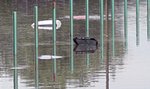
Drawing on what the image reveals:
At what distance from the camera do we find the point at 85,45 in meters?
23.4

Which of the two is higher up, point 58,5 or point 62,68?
point 58,5

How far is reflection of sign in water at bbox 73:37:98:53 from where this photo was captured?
908 inches

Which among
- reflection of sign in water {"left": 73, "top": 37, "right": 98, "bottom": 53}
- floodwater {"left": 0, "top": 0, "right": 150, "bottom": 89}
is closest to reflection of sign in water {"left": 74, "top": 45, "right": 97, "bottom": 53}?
reflection of sign in water {"left": 73, "top": 37, "right": 98, "bottom": 53}

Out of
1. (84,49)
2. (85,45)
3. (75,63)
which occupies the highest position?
(85,45)

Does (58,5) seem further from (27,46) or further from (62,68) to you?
(62,68)

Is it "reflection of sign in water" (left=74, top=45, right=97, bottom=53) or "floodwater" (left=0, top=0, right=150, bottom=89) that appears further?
"reflection of sign in water" (left=74, top=45, right=97, bottom=53)

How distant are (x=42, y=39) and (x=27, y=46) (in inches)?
84.6

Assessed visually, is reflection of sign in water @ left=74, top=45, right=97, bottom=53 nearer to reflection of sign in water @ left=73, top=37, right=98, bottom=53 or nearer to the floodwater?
reflection of sign in water @ left=73, top=37, right=98, bottom=53

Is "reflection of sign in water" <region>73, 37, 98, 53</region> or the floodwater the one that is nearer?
the floodwater

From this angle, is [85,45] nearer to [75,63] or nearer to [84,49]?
[84,49]

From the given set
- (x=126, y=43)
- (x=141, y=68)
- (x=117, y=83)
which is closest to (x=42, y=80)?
(x=117, y=83)

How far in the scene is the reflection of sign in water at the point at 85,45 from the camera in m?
23.1

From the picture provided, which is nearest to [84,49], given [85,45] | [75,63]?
[85,45]

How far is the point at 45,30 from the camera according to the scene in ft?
93.1
